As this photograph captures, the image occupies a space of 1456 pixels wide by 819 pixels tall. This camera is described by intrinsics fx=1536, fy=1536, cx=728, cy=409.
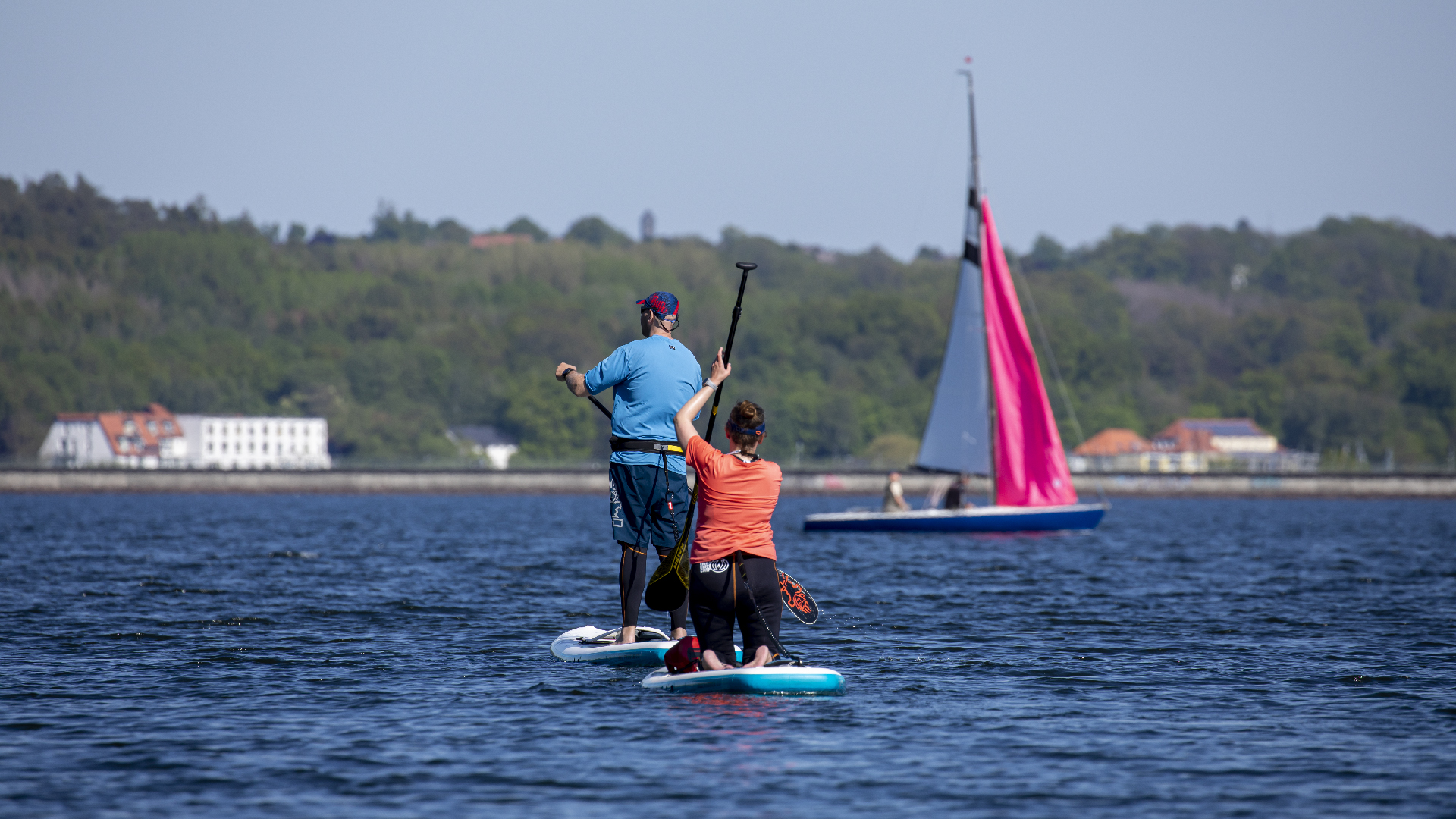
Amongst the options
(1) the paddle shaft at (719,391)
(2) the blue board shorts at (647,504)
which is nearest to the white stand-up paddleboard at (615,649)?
(2) the blue board shorts at (647,504)

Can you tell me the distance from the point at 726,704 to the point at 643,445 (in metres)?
2.34

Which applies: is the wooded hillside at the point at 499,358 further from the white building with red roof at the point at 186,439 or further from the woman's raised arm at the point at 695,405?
the woman's raised arm at the point at 695,405

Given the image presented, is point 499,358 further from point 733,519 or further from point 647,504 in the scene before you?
point 733,519

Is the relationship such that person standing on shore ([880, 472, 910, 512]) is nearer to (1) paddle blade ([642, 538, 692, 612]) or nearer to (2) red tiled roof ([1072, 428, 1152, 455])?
(1) paddle blade ([642, 538, 692, 612])

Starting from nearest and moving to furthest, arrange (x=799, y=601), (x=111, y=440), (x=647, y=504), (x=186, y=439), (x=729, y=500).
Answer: (x=729, y=500) < (x=799, y=601) < (x=647, y=504) < (x=111, y=440) < (x=186, y=439)

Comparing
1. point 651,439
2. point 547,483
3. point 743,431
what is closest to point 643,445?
point 651,439

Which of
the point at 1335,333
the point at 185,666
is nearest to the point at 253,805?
the point at 185,666

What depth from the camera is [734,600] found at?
10484 mm

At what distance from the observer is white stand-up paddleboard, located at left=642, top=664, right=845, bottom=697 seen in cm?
1060

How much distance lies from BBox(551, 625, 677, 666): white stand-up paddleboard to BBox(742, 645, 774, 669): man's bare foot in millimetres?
1438

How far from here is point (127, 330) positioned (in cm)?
17938

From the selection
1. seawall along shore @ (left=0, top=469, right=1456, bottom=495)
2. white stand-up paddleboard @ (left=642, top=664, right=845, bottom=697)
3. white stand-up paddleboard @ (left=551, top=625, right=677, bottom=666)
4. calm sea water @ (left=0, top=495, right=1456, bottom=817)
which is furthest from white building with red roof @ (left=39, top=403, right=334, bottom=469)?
white stand-up paddleboard @ (left=642, top=664, right=845, bottom=697)

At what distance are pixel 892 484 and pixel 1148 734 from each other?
29268 mm

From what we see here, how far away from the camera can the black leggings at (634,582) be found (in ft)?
39.0
